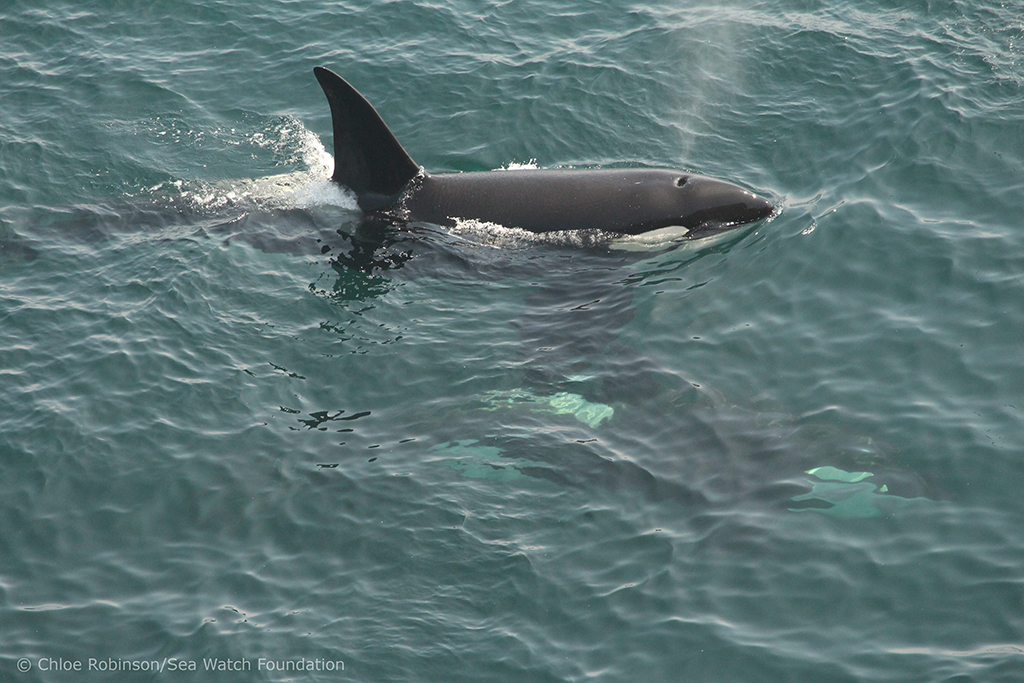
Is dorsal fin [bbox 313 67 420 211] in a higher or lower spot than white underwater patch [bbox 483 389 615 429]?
higher

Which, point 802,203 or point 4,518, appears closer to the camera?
point 4,518

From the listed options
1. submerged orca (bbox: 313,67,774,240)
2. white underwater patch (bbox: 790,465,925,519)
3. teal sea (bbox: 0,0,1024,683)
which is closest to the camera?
teal sea (bbox: 0,0,1024,683)

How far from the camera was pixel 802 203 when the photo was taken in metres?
Answer: 15.9

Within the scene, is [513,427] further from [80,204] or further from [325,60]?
[325,60]

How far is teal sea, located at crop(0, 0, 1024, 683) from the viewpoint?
9.71 metres

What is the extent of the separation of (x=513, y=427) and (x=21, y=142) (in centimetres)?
1107

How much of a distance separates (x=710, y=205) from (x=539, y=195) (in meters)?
2.69

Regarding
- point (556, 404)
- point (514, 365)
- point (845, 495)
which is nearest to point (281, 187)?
point (514, 365)

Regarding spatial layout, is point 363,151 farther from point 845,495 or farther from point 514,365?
point 845,495

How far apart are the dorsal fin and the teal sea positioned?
507 millimetres

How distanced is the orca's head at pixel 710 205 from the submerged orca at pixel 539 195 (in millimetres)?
16

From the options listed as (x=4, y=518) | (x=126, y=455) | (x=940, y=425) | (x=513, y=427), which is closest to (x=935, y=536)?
(x=940, y=425)

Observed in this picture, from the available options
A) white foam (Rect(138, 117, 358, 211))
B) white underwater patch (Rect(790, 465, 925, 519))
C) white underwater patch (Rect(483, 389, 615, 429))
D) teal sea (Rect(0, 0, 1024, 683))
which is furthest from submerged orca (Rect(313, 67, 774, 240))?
white underwater patch (Rect(790, 465, 925, 519))

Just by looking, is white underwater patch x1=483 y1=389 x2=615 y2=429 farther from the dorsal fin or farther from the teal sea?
the dorsal fin
